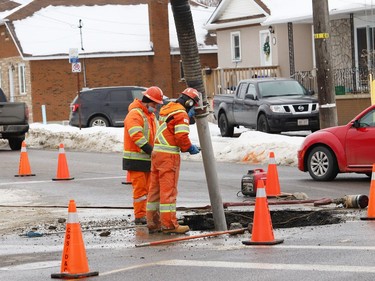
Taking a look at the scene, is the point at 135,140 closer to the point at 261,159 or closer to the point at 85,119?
the point at 261,159

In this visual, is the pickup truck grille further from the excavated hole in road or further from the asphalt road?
the excavated hole in road

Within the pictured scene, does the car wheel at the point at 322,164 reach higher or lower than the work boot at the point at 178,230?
higher

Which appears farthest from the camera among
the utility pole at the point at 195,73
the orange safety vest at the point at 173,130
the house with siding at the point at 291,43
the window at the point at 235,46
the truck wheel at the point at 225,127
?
the window at the point at 235,46

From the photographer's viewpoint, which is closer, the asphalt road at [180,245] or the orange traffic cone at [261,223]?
the asphalt road at [180,245]

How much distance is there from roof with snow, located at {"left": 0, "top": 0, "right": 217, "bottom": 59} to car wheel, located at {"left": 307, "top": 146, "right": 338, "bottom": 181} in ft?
110

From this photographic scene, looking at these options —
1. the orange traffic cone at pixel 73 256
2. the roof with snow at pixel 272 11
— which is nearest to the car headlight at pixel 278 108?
the roof with snow at pixel 272 11

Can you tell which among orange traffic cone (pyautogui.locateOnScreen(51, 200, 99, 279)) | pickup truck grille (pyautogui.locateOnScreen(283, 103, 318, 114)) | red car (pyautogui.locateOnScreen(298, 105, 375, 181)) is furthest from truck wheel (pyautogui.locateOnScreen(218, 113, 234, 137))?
orange traffic cone (pyautogui.locateOnScreen(51, 200, 99, 279))

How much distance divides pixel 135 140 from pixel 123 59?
131 feet

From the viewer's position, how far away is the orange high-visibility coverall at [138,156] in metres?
14.2

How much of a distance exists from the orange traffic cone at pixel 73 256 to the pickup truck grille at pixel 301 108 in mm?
20756

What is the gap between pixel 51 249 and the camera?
1226 centimetres

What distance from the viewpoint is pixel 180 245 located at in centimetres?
1216

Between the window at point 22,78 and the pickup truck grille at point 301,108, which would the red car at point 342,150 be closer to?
the pickup truck grille at point 301,108

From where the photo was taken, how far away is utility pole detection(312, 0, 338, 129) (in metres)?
22.6
